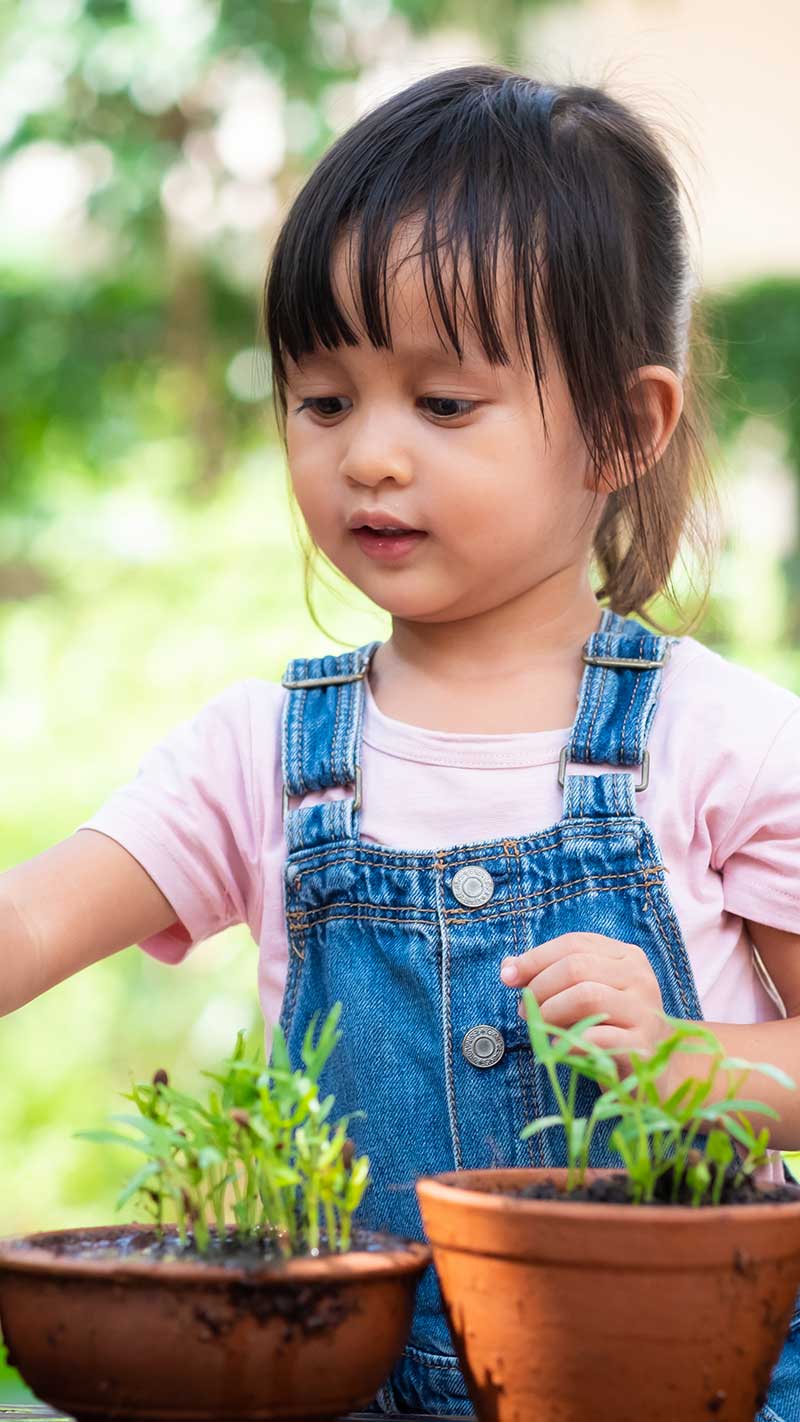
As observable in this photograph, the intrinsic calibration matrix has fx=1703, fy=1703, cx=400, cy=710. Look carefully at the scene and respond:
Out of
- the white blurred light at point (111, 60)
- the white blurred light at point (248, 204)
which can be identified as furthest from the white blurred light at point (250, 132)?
the white blurred light at point (111, 60)

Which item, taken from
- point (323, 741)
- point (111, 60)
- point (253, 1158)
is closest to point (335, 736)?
point (323, 741)

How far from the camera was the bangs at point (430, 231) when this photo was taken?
1401 millimetres

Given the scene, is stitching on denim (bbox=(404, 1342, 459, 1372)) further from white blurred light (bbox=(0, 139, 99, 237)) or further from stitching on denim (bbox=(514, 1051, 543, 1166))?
white blurred light (bbox=(0, 139, 99, 237))

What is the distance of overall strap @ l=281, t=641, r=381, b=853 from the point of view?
148 cm

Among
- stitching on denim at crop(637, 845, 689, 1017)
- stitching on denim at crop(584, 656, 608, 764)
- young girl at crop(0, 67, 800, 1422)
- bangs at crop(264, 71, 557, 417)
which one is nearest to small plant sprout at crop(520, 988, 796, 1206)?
young girl at crop(0, 67, 800, 1422)

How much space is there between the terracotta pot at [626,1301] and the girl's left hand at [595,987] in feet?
0.83

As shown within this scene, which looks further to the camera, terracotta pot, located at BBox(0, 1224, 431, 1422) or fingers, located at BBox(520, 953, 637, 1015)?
fingers, located at BBox(520, 953, 637, 1015)

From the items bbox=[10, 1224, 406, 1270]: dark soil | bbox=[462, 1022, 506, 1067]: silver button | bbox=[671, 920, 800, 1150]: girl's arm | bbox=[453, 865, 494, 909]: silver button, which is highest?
bbox=[453, 865, 494, 909]: silver button

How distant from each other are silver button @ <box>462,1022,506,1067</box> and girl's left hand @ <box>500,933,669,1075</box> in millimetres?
218

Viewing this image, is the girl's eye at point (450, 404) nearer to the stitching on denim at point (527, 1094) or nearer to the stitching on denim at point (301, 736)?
the stitching on denim at point (301, 736)

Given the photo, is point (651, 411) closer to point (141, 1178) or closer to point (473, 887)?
point (473, 887)

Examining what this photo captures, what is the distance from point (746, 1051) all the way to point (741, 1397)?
15.4 inches

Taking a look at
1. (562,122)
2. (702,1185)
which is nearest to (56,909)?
(702,1185)

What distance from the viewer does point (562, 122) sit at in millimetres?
1539
